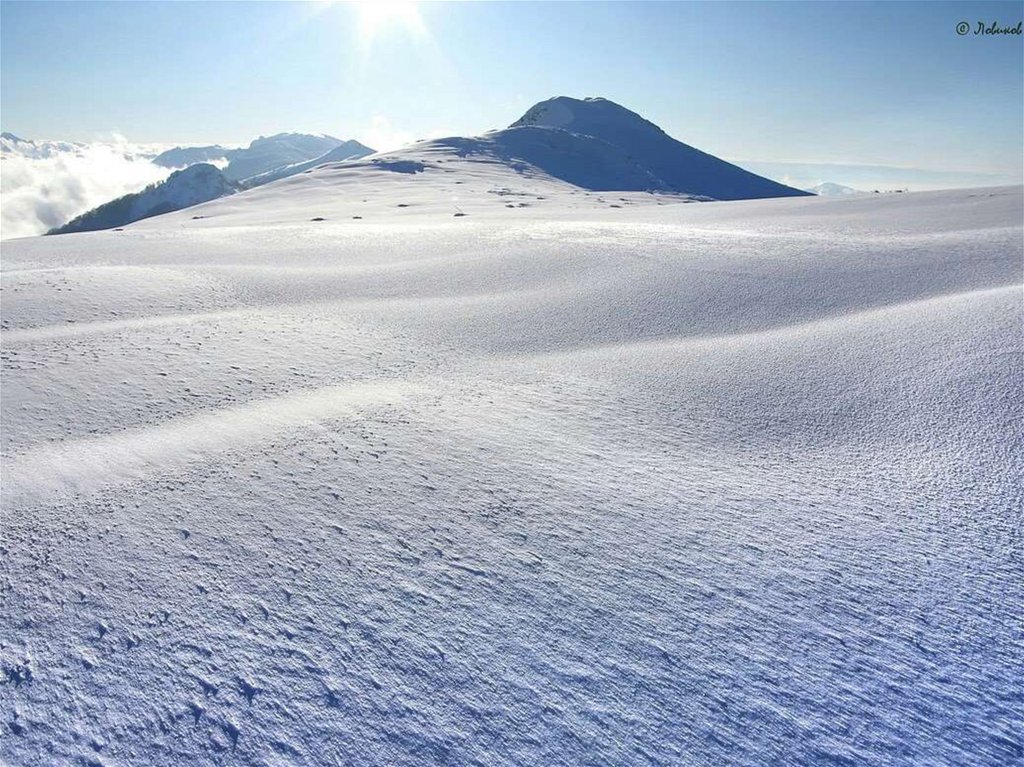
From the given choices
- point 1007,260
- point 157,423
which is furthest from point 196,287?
point 1007,260

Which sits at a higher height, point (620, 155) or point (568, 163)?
point (620, 155)

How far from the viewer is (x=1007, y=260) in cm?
802

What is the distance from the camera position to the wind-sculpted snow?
6.76 ft

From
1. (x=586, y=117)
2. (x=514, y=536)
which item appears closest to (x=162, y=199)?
(x=586, y=117)

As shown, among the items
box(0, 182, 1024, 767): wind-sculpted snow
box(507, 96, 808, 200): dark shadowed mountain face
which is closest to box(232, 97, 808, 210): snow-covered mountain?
box(507, 96, 808, 200): dark shadowed mountain face

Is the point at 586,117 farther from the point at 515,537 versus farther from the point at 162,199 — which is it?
the point at 515,537

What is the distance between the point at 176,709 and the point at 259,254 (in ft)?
32.2

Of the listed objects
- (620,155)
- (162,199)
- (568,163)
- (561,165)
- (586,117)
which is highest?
(586,117)

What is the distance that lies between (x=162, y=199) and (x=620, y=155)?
7165cm

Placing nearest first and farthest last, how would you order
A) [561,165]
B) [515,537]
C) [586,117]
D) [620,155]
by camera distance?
[515,537]
[561,165]
[620,155]
[586,117]

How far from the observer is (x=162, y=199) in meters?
93.0

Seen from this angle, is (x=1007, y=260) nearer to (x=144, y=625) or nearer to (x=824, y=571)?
(x=824, y=571)

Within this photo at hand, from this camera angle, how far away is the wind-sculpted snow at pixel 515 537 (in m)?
2.06

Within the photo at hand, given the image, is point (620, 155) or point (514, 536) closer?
point (514, 536)
